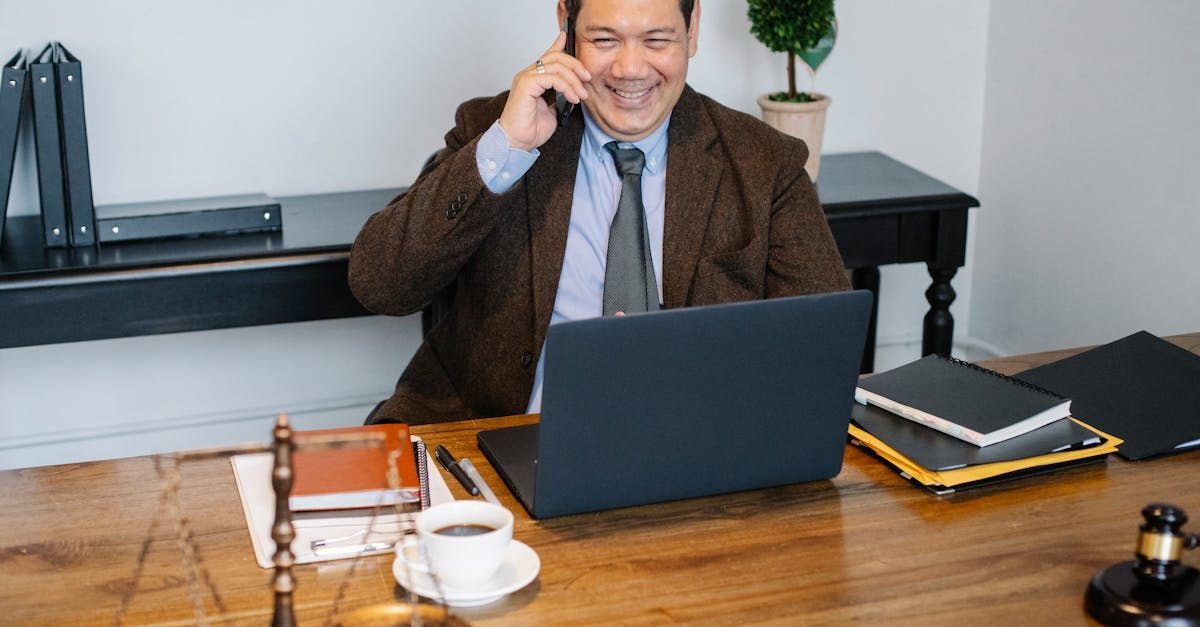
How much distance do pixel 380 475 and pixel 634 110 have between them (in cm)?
82

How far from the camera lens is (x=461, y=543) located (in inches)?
45.3

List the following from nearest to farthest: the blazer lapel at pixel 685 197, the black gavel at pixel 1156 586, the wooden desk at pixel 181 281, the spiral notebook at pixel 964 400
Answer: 1. the black gavel at pixel 1156 586
2. the spiral notebook at pixel 964 400
3. the blazer lapel at pixel 685 197
4. the wooden desk at pixel 181 281

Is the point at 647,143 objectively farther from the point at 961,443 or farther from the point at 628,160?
the point at 961,443

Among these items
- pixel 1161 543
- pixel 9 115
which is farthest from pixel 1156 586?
pixel 9 115

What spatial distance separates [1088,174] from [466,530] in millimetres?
2107

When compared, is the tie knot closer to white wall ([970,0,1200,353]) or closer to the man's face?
the man's face

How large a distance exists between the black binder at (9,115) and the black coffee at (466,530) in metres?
1.52

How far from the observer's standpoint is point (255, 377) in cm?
291

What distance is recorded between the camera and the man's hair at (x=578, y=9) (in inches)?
77.7

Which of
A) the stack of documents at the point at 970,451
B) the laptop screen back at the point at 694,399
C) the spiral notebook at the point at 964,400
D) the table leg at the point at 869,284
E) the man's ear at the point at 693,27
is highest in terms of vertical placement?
the man's ear at the point at 693,27

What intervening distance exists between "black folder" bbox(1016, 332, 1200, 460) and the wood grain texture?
41mm

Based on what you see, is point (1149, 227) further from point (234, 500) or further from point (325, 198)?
point (234, 500)

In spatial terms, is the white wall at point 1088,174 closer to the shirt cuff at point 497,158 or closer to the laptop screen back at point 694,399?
the shirt cuff at point 497,158

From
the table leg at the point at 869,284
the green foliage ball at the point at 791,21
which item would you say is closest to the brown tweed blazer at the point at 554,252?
the green foliage ball at the point at 791,21
